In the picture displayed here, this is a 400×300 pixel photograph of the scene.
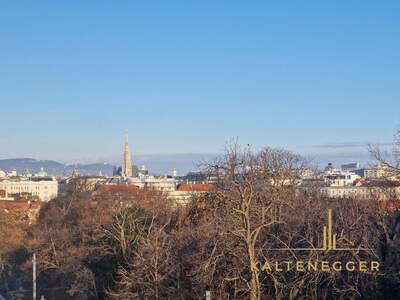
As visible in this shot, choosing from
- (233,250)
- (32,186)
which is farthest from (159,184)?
(233,250)

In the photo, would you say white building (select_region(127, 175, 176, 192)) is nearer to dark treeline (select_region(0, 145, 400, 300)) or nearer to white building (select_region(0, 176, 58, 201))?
white building (select_region(0, 176, 58, 201))

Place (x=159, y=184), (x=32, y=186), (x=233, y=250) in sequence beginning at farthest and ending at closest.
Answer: (x=32, y=186)
(x=159, y=184)
(x=233, y=250)

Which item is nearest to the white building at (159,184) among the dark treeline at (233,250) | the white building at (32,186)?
the white building at (32,186)

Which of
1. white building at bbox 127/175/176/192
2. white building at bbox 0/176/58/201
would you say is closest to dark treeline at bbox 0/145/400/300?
white building at bbox 127/175/176/192

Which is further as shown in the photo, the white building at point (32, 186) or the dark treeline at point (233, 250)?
the white building at point (32, 186)

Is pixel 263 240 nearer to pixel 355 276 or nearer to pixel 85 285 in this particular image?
pixel 355 276

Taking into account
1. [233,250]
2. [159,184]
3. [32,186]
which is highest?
[233,250]

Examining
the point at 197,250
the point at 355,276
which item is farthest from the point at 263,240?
the point at 355,276

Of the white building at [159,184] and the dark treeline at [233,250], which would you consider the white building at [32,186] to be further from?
the dark treeline at [233,250]

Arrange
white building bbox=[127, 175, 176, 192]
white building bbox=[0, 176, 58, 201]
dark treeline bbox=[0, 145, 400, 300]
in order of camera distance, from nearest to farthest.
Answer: dark treeline bbox=[0, 145, 400, 300]
white building bbox=[127, 175, 176, 192]
white building bbox=[0, 176, 58, 201]

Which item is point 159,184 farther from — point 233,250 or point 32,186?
point 233,250

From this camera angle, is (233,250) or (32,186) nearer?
(233,250)

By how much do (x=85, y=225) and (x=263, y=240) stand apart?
1803 centimetres

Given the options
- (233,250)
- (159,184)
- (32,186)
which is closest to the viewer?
(233,250)
